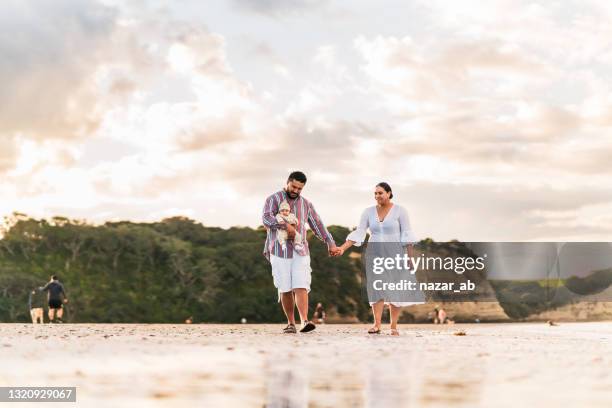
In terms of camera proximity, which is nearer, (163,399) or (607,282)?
(163,399)

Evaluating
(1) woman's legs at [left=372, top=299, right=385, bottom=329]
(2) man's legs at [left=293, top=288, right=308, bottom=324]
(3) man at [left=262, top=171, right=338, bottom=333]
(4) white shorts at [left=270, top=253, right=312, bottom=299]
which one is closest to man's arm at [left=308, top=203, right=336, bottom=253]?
(3) man at [left=262, top=171, right=338, bottom=333]

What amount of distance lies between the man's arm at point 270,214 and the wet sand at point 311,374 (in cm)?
305

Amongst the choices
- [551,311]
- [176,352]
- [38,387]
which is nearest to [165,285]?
[551,311]

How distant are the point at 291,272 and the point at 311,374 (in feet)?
23.6

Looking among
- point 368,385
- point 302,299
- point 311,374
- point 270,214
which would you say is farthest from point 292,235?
point 368,385

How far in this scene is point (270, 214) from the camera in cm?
1403

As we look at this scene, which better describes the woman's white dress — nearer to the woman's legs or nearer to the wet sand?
the woman's legs

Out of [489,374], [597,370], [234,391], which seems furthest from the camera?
[597,370]

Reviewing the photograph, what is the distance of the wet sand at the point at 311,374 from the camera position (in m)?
5.47

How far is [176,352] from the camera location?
9.63m

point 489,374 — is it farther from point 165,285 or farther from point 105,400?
point 165,285

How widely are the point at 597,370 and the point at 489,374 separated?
124 centimetres

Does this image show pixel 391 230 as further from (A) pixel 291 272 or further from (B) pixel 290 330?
(B) pixel 290 330

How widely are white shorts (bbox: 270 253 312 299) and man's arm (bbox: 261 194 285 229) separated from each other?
499 millimetres
